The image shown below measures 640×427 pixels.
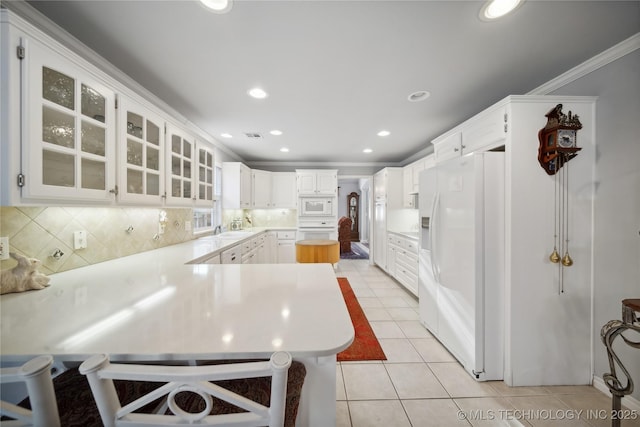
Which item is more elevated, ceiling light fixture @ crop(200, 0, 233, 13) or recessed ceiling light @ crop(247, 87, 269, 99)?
recessed ceiling light @ crop(247, 87, 269, 99)

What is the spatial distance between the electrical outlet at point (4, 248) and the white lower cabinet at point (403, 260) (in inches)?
142

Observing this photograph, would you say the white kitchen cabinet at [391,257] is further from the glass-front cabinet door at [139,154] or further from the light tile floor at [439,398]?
the glass-front cabinet door at [139,154]

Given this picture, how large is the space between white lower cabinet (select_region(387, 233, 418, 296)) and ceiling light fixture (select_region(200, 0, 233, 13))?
122 inches

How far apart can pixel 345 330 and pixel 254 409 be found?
334 millimetres

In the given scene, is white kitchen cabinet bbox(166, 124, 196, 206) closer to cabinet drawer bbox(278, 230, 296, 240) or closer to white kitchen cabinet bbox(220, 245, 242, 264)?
white kitchen cabinet bbox(220, 245, 242, 264)

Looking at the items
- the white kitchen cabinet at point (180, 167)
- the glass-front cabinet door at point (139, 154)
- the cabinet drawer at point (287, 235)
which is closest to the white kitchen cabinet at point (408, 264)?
the cabinet drawer at point (287, 235)

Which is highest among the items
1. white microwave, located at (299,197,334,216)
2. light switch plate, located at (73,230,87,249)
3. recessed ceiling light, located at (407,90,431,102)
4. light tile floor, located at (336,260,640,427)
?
recessed ceiling light, located at (407,90,431,102)

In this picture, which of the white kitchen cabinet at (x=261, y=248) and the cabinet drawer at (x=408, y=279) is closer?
the cabinet drawer at (x=408, y=279)

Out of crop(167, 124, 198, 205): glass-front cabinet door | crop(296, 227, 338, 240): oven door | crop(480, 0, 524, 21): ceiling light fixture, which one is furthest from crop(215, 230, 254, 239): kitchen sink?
crop(480, 0, 524, 21): ceiling light fixture

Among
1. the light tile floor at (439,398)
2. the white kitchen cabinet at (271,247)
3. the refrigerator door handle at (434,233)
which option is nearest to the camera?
the light tile floor at (439,398)

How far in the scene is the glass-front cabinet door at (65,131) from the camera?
954 mm

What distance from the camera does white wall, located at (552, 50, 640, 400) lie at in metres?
1.46

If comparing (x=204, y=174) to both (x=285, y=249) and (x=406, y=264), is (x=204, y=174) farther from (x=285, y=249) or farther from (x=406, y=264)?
(x=406, y=264)

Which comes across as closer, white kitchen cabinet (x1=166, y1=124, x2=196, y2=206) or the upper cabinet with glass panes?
the upper cabinet with glass panes
